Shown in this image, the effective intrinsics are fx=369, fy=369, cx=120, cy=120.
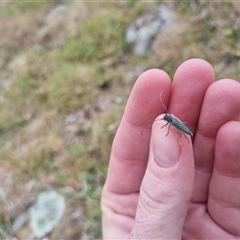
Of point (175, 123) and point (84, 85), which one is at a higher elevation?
point (175, 123)

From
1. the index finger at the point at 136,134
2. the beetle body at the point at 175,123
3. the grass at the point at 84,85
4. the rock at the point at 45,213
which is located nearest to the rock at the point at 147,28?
the grass at the point at 84,85

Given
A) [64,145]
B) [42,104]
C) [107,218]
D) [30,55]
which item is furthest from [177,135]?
[30,55]

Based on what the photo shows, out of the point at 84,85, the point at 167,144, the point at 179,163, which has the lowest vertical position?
the point at 84,85

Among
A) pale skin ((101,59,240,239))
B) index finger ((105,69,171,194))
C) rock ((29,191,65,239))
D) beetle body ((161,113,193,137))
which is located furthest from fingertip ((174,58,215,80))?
rock ((29,191,65,239))

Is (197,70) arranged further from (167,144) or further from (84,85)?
(84,85)

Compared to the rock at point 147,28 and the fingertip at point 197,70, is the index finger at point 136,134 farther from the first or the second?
the rock at point 147,28

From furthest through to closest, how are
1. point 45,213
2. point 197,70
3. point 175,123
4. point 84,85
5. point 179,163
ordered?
1. point 84,85
2. point 45,213
3. point 197,70
4. point 175,123
5. point 179,163

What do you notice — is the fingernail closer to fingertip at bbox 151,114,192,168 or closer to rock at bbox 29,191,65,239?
fingertip at bbox 151,114,192,168

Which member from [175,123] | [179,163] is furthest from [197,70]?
[179,163]
